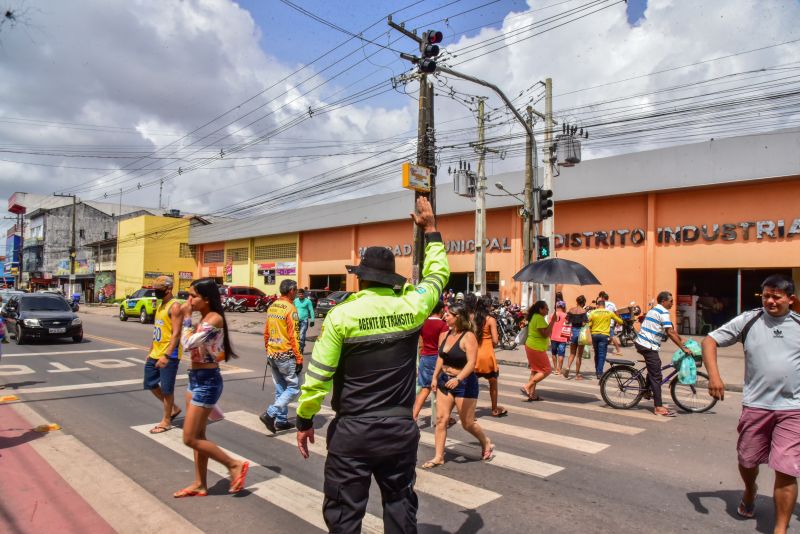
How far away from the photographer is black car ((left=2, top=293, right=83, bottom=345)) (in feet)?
52.5

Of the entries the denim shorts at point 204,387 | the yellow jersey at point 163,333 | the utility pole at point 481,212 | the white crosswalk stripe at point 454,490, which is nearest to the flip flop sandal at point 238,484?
the denim shorts at point 204,387

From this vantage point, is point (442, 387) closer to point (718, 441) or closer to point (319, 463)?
point (319, 463)

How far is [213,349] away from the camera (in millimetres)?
4812

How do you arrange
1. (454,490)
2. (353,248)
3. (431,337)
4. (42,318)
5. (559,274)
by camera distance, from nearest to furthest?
(454,490), (431,337), (559,274), (42,318), (353,248)

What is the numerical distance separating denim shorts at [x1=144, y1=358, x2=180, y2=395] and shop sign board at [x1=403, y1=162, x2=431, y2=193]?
19.5 feet

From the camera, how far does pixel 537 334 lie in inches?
346

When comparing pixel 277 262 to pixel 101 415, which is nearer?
pixel 101 415

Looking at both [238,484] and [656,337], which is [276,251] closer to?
[656,337]

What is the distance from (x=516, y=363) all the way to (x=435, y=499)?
1074 centimetres

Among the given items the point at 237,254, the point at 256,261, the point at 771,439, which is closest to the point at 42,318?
the point at 771,439

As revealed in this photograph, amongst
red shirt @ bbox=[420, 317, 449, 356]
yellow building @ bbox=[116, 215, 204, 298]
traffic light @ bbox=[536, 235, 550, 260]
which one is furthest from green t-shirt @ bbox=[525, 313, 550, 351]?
yellow building @ bbox=[116, 215, 204, 298]

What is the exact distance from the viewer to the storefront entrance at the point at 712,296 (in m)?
17.9

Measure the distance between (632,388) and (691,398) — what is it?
35.9 inches

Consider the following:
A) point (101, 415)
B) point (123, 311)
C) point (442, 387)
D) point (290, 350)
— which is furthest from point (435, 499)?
point (123, 311)
